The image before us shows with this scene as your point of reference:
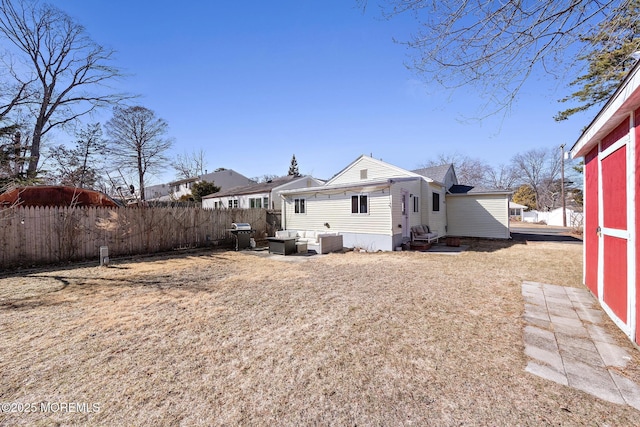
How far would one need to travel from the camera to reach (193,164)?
36.2 metres

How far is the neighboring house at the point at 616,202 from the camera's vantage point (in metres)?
3.05

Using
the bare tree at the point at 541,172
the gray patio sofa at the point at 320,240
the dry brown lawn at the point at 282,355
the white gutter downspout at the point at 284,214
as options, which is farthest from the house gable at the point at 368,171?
the bare tree at the point at 541,172

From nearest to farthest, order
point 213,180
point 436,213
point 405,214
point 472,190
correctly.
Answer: point 405,214 → point 436,213 → point 472,190 → point 213,180

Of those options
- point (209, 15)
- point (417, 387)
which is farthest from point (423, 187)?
point (417, 387)

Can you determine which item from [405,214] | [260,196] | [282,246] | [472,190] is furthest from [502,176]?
[282,246]

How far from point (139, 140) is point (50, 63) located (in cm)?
Answer: 894

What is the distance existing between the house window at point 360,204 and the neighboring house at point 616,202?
685cm

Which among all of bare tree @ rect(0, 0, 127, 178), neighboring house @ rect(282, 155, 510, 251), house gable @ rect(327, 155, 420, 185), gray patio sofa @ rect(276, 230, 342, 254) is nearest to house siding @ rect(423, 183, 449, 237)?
neighboring house @ rect(282, 155, 510, 251)

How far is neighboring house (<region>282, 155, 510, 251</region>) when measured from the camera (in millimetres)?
10781

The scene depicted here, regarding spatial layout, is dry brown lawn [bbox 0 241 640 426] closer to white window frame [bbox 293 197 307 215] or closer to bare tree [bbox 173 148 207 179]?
white window frame [bbox 293 197 307 215]

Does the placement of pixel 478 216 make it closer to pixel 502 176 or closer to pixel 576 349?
pixel 576 349

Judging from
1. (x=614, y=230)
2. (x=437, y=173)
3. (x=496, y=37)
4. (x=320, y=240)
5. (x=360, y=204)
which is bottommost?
(x=320, y=240)

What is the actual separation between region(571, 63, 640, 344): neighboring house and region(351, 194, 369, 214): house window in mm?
6854

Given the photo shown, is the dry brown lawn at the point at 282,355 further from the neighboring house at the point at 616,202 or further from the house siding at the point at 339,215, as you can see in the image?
the house siding at the point at 339,215
